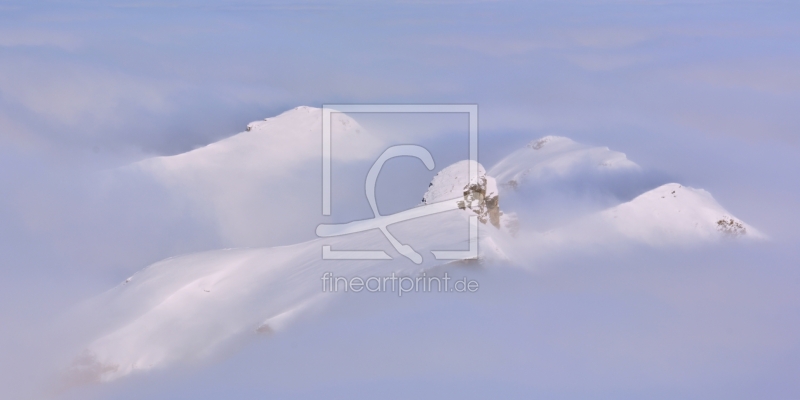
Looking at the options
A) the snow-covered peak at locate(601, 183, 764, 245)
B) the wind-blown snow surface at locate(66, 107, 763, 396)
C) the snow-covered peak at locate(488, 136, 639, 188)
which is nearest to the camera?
the wind-blown snow surface at locate(66, 107, 763, 396)

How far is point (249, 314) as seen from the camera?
17.4m

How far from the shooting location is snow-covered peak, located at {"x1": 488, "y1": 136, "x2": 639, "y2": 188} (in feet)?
102

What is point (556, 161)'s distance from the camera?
108 feet

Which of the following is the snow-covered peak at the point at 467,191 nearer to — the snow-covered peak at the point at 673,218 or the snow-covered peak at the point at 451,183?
the snow-covered peak at the point at 451,183

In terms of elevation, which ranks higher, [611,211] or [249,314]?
[611,211]

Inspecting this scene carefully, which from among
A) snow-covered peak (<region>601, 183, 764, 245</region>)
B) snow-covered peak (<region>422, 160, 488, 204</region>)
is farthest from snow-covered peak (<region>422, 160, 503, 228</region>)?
snow-covered peak (<region>601, 183, 764, 245</region>)

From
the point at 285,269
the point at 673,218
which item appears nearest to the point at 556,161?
the point at 673,218

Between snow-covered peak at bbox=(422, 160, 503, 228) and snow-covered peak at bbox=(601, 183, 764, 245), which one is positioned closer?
snow-covered peak at bbox=(422, 160, 503, 228)

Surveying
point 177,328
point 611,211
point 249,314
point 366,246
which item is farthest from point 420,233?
point 611,211

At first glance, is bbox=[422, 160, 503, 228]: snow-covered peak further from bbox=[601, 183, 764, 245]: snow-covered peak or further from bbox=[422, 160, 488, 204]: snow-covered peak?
bbox=[601, 183, 764, 245]: snow-covered peak

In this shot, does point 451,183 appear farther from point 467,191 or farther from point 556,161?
point 556,161

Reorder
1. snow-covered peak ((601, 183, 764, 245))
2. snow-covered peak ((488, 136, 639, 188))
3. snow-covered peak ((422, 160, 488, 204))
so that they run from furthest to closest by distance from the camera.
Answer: snow-covered peak ((488, 136, 639, 188)) < snow-covered peak ((601, 183, 764, 245)) < snow-covered peak ((422, 160, 488, 204))

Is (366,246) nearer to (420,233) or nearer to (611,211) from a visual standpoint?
(420,233)

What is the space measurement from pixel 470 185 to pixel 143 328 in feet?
33.7
